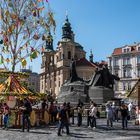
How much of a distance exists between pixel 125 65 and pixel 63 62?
19.3m

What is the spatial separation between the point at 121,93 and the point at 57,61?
83.1 feet

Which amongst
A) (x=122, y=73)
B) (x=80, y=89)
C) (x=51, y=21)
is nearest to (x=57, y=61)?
(x=122, y=73)

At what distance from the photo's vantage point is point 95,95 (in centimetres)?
3866

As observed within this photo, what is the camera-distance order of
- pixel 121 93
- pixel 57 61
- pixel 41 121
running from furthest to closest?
pixel 57 61
pixel 121 93
pixel 41 121

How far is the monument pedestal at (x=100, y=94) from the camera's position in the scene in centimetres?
3822

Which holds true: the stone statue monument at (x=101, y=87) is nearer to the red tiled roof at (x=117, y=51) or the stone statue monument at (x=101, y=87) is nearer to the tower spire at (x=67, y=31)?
the red tiled roof at (x=117, y=51)

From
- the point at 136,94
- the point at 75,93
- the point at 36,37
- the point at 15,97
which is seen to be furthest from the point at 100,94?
the point at 15,97

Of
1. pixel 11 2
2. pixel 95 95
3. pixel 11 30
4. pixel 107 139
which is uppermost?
pixel 11 2

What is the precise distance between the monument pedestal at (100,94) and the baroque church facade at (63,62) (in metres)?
63.8

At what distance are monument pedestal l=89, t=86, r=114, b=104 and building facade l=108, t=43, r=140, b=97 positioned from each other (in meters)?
58.4

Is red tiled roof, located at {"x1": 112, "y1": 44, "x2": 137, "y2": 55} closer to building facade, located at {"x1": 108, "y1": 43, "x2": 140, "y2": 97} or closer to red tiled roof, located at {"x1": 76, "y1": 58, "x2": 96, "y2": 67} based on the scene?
building facade, located at {"x1": 108, "y1": 43, "x2": 140, "y2": 97}

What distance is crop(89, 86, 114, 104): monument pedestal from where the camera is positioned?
38219mm

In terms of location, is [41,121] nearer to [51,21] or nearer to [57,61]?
[51,21]

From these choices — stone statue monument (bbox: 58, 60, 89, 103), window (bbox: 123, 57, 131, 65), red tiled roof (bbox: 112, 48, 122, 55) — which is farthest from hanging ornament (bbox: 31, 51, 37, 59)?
red tiled roof (bbox: 112, 48, 122, 55)
